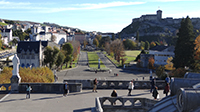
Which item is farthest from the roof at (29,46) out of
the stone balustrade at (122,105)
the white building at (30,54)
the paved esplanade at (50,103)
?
the stone balustrade at (122,105)

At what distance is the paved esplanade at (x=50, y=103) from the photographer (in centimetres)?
1230

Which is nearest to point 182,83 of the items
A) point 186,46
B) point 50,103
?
point 50,103

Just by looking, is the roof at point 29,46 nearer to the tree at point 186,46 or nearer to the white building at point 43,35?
the tree at point 186,46

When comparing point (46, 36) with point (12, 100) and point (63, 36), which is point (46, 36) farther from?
point (12, 100)

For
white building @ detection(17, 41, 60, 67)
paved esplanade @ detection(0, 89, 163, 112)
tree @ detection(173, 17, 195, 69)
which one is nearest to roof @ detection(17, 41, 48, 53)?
white building @ detection(17, 41, 60, 67)

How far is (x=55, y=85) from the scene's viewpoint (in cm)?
1642

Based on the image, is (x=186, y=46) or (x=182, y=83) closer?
(x=182, y=83)

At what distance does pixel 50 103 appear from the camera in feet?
44.3

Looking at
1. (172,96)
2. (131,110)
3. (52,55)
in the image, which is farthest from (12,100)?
(52,55)

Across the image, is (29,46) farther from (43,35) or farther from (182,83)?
(43,35)

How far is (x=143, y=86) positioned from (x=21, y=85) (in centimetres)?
999

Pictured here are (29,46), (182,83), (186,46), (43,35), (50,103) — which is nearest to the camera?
(182,83)

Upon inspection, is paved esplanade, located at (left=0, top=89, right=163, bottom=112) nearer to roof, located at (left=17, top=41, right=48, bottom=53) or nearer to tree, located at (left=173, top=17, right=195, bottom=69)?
tree, located at (left=173, top=17, right=195, bottom=69)

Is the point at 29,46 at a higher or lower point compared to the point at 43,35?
lower
